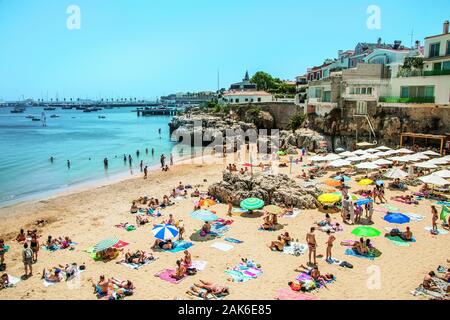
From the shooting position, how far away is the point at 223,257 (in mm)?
12539

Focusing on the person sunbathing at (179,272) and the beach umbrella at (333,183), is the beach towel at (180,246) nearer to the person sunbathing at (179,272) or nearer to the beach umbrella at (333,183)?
the person sunbathing at (179,272)

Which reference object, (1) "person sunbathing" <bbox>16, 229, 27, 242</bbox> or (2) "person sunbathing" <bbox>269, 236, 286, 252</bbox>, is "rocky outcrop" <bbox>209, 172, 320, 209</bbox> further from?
(1) "person sunbathing" <bbox>16, 229, 27, 242</bbox>

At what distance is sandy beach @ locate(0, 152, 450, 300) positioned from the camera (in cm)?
1029

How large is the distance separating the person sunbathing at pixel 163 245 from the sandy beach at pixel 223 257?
33 cm

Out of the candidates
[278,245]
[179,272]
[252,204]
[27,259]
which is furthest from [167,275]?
[252,204]

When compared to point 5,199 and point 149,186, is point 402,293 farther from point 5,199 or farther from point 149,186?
point 5,199

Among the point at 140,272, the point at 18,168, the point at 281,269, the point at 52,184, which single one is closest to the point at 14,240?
the point at 140,272

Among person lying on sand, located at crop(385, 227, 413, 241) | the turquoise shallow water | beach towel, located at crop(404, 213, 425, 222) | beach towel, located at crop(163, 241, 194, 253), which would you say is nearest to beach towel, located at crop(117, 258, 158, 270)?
beach towel, located at crop(163, 241, 194, 253)

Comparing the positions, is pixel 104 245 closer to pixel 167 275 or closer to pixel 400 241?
pixel 167 275

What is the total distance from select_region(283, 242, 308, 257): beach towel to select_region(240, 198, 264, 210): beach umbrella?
313cm

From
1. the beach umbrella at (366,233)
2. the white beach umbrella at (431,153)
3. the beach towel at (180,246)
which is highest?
the white beach umbrella at (431,153)

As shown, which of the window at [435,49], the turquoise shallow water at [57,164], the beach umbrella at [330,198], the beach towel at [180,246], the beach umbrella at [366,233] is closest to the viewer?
the beach umbrella at [366,233]

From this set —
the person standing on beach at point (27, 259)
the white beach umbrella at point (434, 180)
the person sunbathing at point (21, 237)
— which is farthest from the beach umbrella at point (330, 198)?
the person sunbathing at point (21, 237)

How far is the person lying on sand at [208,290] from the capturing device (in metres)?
9.88
